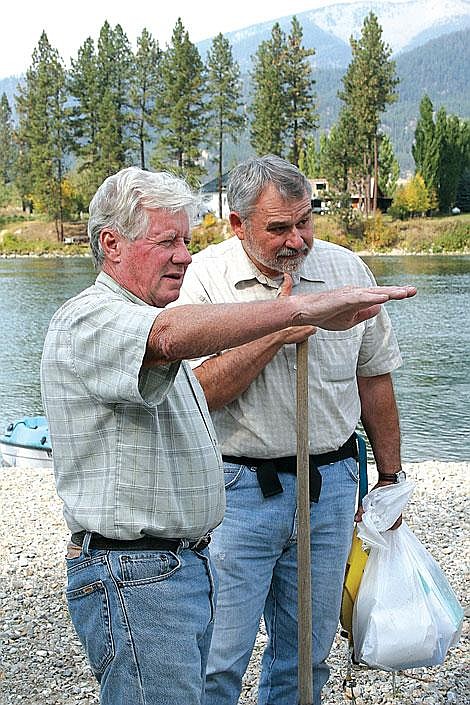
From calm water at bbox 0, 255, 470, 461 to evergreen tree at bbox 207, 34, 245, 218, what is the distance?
13.7 metres

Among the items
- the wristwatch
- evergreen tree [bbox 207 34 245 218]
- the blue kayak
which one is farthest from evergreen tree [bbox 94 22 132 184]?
the wristwatch

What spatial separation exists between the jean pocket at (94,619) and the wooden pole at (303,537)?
0.61 m

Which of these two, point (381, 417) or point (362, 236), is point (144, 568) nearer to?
point (381, 417)

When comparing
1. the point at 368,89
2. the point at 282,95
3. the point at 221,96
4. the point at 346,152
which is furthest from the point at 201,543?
the point at 221,96

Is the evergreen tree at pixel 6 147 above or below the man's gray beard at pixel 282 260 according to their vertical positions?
below

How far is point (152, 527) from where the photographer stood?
5.89 feet

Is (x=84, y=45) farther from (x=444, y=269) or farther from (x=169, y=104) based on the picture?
(x=444, y=269)

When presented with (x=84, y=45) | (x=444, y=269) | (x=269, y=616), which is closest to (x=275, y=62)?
(x=84, y=45)

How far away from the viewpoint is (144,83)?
51.2 m

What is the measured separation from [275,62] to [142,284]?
48.2 metres

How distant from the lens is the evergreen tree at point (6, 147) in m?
69.9

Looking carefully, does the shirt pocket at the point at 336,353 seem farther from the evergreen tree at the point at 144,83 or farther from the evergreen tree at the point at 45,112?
the evergreen tree at the point at 45,112

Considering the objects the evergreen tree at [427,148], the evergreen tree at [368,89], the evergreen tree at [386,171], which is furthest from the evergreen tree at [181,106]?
the evergreen tree at [427,148]

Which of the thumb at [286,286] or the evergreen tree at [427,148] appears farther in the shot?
the evergreen tree at [427,148]
